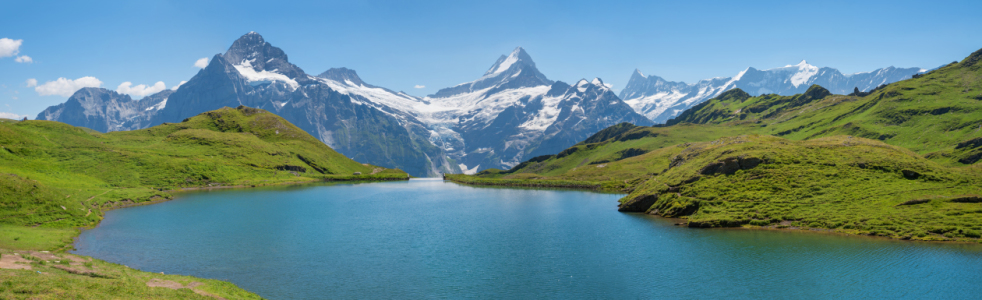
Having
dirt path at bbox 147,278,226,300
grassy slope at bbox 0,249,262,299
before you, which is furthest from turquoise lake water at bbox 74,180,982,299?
grassy slope at bbox 0,249,262,299

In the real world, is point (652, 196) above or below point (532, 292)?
above

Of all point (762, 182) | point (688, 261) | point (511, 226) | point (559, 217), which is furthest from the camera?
point (559, 217)

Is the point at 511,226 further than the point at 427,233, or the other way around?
the point at 511,226

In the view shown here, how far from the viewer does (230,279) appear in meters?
42.8

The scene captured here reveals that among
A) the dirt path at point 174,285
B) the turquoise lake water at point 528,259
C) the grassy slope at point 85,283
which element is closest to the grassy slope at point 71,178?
the turquoise lake water at point 528,259

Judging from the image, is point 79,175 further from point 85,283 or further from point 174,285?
point 85,283

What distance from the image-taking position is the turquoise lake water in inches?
1618

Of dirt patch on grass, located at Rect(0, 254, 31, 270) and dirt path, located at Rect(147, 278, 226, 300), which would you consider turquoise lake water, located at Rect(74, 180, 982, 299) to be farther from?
dirt patch on grass, located at Rect(0, 254, 31, 270)

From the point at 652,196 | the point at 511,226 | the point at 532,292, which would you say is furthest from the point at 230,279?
the point at 652,196

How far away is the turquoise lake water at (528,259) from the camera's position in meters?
41.1

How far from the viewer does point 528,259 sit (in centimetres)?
5403

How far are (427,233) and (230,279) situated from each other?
32.8 meters

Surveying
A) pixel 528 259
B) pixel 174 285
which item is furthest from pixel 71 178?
pixel 528 259

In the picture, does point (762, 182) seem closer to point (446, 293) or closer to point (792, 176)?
point (792, 176)
